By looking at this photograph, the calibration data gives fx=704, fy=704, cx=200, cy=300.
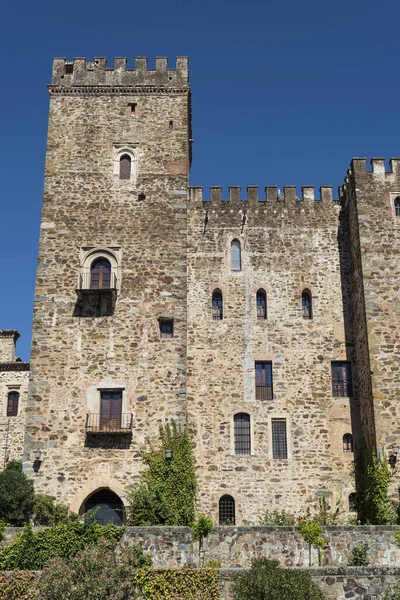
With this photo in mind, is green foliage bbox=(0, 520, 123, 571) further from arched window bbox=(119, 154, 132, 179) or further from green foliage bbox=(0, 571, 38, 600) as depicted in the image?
arched window bbox=(119, 154, 132, 179)

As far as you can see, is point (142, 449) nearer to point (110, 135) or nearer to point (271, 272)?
point (271, 272)

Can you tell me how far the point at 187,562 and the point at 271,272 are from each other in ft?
42.6

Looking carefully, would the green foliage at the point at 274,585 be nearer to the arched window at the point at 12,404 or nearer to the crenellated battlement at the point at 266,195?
the crenellated battlement at the point at 266,195


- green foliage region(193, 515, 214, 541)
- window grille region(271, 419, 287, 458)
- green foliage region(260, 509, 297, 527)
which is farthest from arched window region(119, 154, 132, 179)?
green foliage region(193, 515, 214, 541)

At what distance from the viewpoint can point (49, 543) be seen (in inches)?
734

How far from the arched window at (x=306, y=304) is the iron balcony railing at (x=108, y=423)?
796 cm

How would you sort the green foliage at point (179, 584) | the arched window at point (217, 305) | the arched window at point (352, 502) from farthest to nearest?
the arched window at point (217, 305)
the arched window at point (352, 502)
the green foliage at point (179, 584)

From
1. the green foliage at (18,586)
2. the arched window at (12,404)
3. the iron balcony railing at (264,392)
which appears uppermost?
the arched window at (12,404)

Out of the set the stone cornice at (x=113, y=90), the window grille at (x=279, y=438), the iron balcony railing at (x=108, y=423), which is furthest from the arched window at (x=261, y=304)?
the stone cornice at (x=113, y=90)

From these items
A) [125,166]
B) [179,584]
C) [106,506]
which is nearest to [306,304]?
[125,166]

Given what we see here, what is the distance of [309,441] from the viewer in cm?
2584

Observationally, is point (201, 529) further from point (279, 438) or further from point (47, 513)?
point (279, 438)

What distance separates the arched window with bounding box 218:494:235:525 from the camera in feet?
81.8

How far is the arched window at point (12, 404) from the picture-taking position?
42.4 meters
